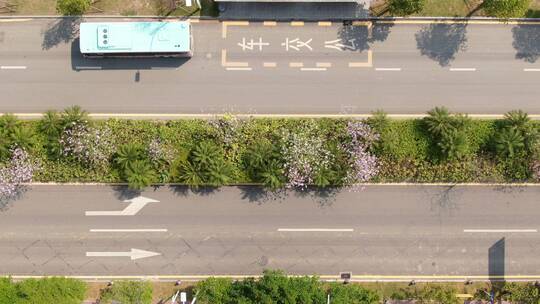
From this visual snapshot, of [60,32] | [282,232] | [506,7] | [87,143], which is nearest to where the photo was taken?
[506,7]

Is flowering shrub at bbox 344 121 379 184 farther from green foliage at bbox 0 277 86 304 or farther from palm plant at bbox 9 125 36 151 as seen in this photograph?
palm plant at bbox 9 125 36 151

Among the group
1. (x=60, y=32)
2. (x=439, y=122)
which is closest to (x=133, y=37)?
(x=60, y=32)

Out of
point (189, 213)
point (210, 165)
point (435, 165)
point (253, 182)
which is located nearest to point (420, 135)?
point (435, 165)

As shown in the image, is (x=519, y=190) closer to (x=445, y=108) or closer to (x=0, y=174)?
(x=445, y=108)

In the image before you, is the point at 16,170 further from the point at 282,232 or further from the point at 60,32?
the point at 282,232

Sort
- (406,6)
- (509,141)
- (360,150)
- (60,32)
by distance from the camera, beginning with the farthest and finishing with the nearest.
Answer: (60,32) < (360,150) < (509,141) < (406,6)

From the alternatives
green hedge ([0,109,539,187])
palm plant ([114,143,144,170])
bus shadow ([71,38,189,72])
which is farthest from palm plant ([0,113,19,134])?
palm plant ([114,143,144,170])

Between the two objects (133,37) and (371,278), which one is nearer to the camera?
(133,37)

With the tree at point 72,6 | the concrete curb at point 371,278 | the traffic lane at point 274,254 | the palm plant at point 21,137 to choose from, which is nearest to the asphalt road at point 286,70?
the tree at point 72,6
